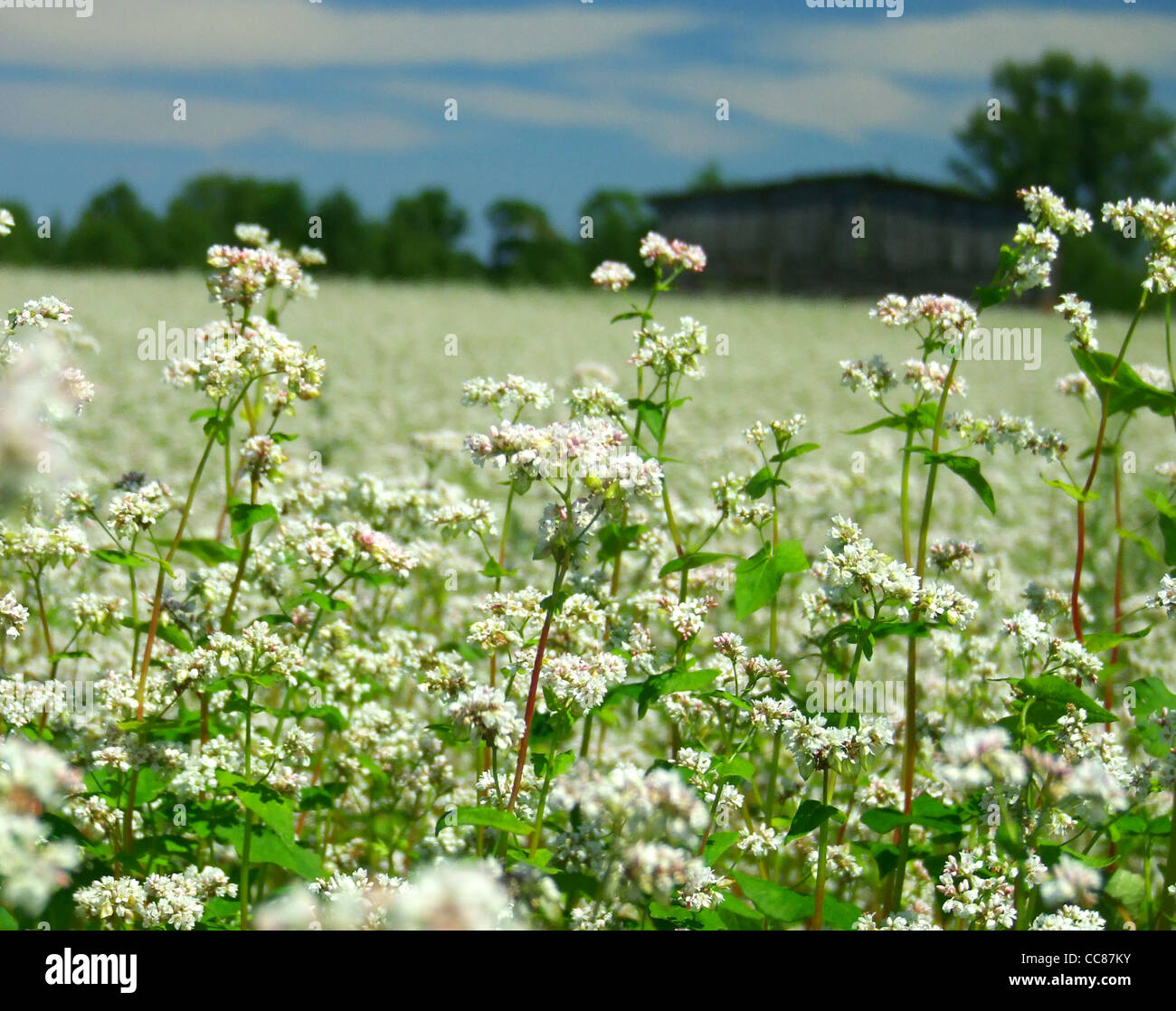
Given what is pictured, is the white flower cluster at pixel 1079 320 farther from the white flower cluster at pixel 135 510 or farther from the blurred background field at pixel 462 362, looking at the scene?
the white flower cluster at pixel 135 510

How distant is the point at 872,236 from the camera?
39156mm

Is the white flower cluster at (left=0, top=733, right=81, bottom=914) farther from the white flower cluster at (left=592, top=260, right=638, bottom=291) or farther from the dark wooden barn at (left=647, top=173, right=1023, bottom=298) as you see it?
the dark wooden barn at (left=647, top=173, right=1023, bottom=298)

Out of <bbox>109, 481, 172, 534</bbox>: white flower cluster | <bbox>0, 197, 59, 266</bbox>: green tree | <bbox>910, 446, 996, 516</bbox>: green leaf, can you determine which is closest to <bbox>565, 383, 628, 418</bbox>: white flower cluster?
<bbox>910, 446, 996, 516</bbox>: green leaf

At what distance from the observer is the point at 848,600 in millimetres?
2926

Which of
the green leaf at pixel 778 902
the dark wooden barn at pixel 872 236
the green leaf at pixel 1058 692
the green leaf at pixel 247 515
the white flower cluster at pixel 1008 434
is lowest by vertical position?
the green leaf at pixel 778 902

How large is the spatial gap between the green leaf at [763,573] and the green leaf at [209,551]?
161 centimetres

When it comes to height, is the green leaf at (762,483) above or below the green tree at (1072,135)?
below

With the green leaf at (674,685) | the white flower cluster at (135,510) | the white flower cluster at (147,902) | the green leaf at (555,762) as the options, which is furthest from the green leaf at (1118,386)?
the white flower cluster at (147,902)

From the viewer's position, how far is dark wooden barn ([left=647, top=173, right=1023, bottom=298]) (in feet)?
128

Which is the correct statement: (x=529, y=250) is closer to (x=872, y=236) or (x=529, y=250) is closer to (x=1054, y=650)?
(x=872, y=236)

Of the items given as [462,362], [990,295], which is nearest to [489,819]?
[990,295]

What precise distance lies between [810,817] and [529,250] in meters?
65.3

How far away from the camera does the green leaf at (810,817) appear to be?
2600mm

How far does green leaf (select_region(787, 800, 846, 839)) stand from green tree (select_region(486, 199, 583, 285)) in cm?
4852
